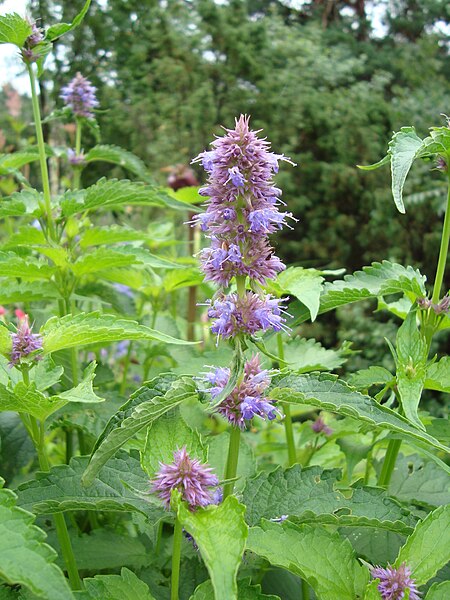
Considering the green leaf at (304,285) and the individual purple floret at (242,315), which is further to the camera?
the green leaf at (304,285)

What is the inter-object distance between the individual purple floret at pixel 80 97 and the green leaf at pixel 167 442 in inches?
49.2

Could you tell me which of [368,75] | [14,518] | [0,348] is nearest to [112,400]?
[0,348]

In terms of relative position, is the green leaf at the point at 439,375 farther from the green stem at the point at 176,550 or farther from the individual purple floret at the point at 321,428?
the green stem at the point at 176,550

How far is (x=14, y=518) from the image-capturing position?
73 cm

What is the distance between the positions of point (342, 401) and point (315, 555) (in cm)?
21

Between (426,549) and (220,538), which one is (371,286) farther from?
(220,538)

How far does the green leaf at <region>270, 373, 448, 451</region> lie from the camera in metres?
0.86

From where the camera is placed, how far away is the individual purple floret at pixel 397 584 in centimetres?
91

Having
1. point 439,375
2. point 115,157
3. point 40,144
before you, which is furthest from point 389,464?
point 115,157

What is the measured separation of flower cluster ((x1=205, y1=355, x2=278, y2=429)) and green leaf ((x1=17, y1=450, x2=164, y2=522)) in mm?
163

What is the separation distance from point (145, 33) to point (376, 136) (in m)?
2.87

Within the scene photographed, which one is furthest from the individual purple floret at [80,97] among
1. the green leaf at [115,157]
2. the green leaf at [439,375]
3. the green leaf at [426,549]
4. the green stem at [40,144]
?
the green leaf at [426,549]

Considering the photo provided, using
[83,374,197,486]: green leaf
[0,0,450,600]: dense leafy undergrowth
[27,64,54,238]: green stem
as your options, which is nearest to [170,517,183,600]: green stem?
[0,0,450,600]: dense leafy undergrowth

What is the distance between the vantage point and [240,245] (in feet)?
3.03
